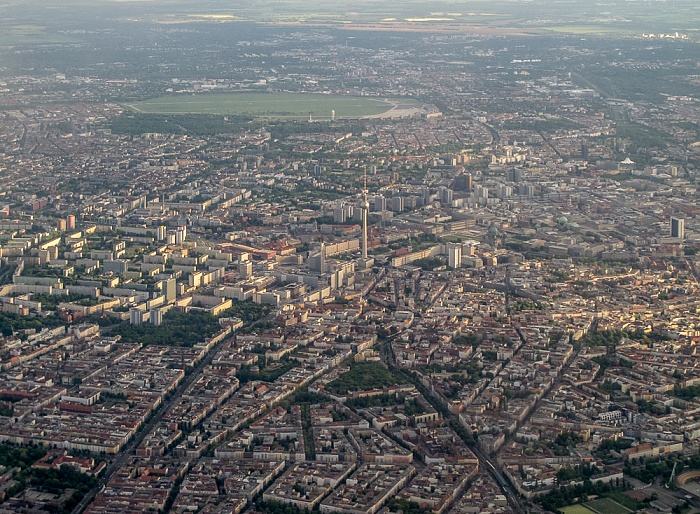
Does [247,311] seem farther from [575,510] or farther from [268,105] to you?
[268,105]

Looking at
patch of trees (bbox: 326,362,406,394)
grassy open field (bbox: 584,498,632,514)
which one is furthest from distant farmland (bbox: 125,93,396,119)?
grassy open field (bbox: 584,498,632,514)

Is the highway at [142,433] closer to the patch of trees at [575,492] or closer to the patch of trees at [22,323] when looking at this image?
the patch of trees at [22,323]

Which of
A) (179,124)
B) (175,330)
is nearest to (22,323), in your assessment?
(175,330)

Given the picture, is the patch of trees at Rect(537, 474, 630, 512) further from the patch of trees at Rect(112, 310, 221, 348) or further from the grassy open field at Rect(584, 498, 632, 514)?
the patch of trees at Rect(112, 310, 221, 348)

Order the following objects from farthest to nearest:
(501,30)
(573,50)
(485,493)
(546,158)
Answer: (501,30) < (573,50) < (546,158) < (485,493)

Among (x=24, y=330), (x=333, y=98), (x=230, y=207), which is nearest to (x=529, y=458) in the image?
(x=24, y=330)

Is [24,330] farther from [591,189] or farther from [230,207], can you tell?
[591,189]
